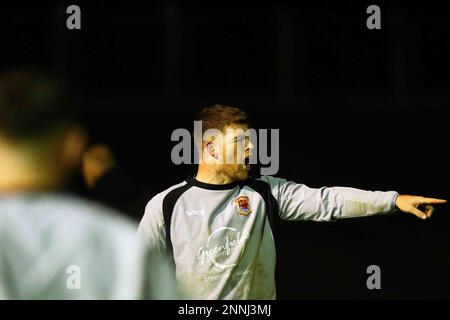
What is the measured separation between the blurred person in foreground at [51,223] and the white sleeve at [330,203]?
1.61m

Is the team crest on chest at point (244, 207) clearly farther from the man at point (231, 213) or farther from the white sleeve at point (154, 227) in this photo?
the white sleeve at point (154, 227)

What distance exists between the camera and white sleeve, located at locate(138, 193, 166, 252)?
2.78 m

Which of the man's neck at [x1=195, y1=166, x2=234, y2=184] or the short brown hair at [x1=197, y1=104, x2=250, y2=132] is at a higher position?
the short brown hair at [x1=197, y1=104, x2=250, y2=132]

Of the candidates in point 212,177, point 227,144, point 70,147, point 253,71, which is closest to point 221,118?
point 227,144

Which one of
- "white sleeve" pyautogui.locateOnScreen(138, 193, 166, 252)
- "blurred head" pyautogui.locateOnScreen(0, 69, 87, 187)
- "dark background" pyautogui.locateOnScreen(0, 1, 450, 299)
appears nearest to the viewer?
"blurred head" pyautogui.locateOnScreen(0, 69, 87, 187)

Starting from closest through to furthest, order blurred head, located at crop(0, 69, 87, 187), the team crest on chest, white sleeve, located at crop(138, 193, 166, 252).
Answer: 1. blurred head, located at crop(0, 69, 87, 187)
2. white sleeve, located at crop(138, 193, 166, 252)
3. the team crest on chest

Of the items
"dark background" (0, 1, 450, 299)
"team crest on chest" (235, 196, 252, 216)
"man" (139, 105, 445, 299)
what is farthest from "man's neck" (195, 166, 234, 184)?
"dark background" (0, 1, 450, 299)

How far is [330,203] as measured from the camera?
287 centimetres

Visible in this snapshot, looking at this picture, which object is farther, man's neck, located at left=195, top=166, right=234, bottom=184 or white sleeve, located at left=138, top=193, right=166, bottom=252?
man's neck, located at left=195, top=166, right=234, bottom=184

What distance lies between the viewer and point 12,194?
130 centimetres

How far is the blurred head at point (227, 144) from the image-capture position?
115 inches

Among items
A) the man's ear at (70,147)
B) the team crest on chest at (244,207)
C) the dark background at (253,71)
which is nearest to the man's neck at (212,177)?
the team crest on chest at (244,207)

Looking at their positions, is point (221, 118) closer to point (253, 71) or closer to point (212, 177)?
point (212, 177)

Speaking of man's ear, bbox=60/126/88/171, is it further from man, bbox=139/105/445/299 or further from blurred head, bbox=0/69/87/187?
man, bbox=139/105/445/299
